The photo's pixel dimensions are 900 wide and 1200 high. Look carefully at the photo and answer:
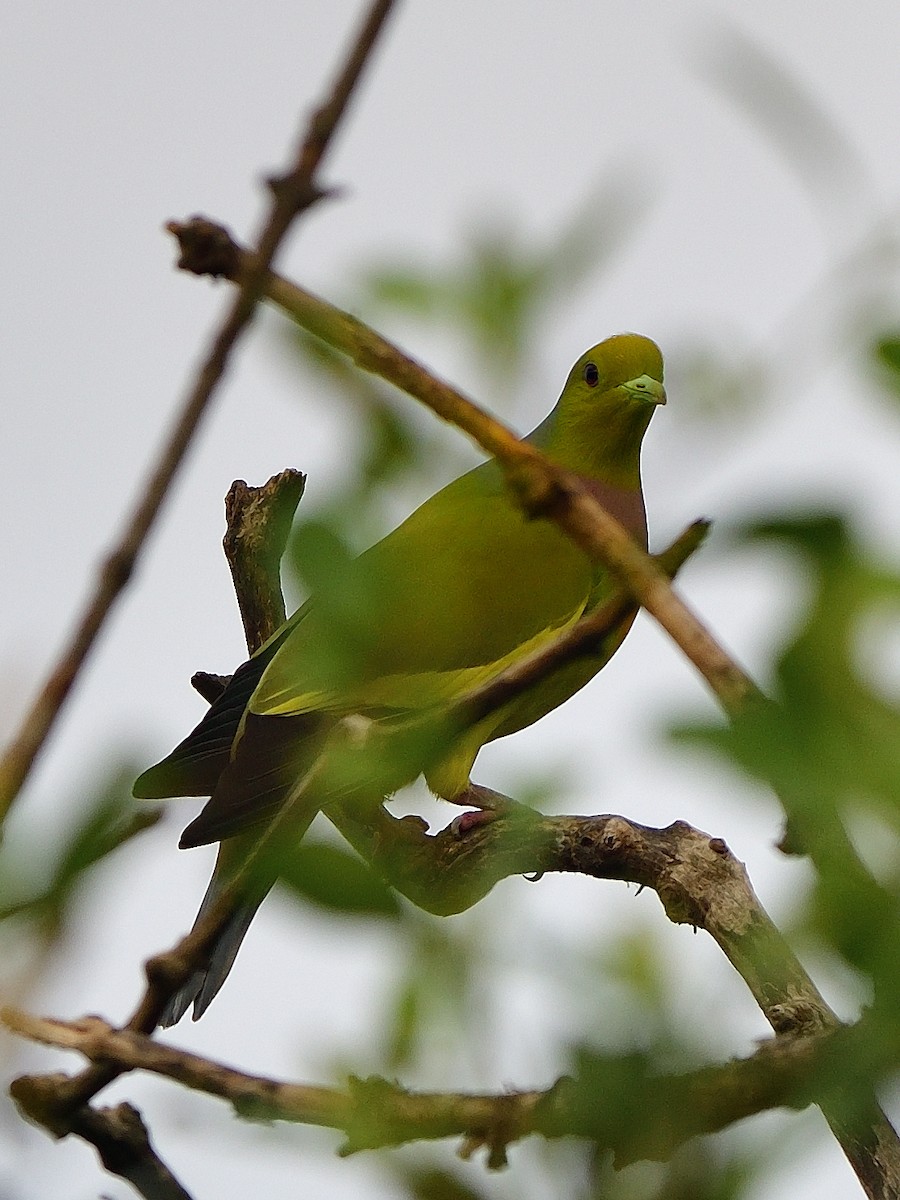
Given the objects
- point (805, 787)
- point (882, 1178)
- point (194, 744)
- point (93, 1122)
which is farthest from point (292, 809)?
point (194, 744)

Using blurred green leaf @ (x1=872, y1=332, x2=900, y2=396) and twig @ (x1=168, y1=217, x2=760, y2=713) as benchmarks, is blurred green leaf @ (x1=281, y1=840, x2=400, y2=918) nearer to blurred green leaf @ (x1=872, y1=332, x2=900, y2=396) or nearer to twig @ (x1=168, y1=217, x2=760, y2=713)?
twig @ (x1=168, y1=217, x2=760, y2=713)

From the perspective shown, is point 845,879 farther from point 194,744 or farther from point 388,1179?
point 194,744

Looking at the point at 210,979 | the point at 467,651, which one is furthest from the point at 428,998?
the point at 467,651

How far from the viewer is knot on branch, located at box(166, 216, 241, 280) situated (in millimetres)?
835

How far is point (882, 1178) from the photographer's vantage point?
6.14 feet

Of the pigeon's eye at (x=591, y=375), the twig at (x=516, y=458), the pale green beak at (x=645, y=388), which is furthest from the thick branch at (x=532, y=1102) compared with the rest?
the pigeon's eye at (x=591, y=375)

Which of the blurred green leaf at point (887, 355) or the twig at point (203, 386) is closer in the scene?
the twig at point (203, 386)

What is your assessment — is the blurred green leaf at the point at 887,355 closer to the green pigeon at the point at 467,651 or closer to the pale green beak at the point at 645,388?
the green pigeon at the point at 467,651

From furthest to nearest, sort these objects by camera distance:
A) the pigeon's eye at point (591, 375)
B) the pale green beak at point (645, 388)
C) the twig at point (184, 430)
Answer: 1. the pigeon's eye at point (591, 375)
2. the pale green beak at point (645, 388)
3. the twig at point (184, 430)

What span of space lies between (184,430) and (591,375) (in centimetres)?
369

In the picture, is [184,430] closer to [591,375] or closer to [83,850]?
[83,850]

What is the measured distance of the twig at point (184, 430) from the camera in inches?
22.8

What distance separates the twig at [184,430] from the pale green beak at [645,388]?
3.15 m

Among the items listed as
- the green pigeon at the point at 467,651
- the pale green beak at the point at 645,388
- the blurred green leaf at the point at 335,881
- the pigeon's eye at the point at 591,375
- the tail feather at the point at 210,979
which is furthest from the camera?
the pigeon's eye at the point at 591,375
